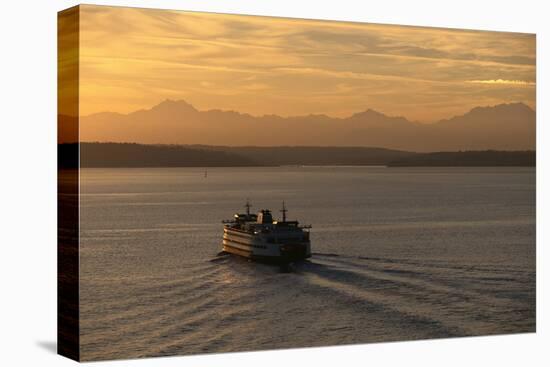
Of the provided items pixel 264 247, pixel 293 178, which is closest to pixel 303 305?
pixel 293 178

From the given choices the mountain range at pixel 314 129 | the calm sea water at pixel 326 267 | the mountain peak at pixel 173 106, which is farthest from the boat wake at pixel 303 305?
the mountain peak at pixel 173 106

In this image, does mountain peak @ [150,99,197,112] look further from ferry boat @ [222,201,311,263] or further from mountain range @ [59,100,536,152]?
ferry boat @ [222,201,311,263]

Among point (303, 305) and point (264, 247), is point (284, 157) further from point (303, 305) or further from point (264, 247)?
point (303, 305)

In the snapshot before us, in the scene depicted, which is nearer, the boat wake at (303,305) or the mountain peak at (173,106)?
the boat wake at (303,305)

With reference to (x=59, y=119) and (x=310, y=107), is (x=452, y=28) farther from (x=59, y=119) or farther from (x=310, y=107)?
(x=59, y=119)

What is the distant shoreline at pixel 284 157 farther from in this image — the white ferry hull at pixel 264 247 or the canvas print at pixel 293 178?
the white ferry hull at pixel 264 247

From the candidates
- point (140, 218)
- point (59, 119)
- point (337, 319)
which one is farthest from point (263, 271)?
point (140, 218)
